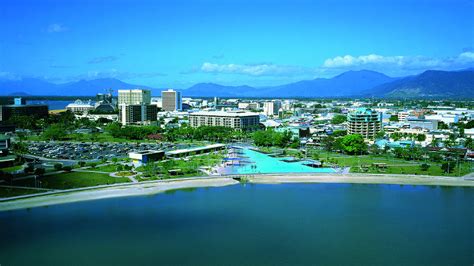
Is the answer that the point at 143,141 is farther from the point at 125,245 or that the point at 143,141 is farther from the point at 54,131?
the point at 125,245

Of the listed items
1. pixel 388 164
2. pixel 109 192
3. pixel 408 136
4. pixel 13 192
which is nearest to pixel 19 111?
pixel 13 192

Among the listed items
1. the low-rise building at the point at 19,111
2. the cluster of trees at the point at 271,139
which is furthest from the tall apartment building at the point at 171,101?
the cluster of trees at the point at 271,139

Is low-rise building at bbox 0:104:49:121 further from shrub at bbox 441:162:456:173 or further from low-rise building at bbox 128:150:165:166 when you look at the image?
shrub at bbox 441:162:456:173

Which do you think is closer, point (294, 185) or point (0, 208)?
point (0, 208)

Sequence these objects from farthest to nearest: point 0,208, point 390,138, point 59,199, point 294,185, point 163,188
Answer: point 390,138, point 294,185, point 163,188, point 59,199, point 0,208

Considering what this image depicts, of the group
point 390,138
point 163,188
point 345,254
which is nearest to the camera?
point 345,254

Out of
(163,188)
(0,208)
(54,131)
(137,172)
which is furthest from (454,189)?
(54,131)

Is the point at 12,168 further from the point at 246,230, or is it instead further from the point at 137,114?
the point at 137,114
